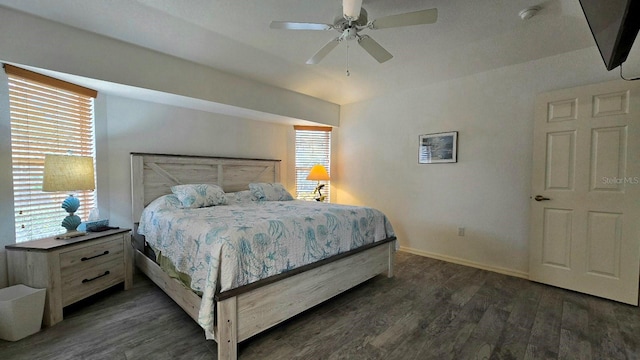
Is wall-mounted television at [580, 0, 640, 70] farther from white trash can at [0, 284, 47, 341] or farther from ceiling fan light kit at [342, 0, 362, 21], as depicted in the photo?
white trash can at [0, 284, 47, 341]

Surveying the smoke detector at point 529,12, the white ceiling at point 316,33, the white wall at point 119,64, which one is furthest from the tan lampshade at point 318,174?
the smoke detector at point 529,12

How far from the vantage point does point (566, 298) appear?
2.52 m

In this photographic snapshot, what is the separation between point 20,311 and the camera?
182 cm

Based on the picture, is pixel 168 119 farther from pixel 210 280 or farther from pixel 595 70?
pixel 595 70

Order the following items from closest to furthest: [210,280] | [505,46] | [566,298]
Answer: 1. [210,280]
2. [566,298]
3. [505,46]

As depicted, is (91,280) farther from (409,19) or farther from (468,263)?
(468,263)

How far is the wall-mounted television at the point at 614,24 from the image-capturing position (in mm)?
853

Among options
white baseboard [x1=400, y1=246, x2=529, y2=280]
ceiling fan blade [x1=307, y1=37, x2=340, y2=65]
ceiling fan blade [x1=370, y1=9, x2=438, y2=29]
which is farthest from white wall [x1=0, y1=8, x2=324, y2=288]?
white baseboard [x1=400, y1=246, x2=529, y2=280]

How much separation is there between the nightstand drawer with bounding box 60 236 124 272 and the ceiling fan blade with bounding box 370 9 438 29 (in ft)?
10.00

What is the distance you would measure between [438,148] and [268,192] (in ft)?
8.40

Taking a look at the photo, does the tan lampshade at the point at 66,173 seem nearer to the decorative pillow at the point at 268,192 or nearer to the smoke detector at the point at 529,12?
the decorative pillow at the point at 268,192

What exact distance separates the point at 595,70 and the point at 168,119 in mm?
4930

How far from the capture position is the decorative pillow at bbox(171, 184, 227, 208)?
2.97 metres

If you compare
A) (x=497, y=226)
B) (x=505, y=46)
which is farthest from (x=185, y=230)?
(x=505, y=46)
